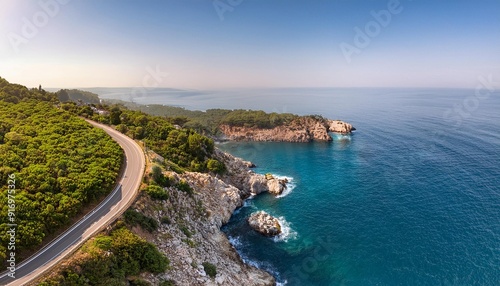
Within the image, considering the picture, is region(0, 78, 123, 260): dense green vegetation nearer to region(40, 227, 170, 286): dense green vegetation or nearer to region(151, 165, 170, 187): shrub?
region(40, 227, 170, 286): dense green vegetation

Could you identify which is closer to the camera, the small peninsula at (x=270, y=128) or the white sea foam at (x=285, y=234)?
the white sea foam at (x=285, y=234)

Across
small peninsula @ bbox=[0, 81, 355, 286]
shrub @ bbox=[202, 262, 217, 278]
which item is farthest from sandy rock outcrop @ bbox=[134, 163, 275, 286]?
shrub @ bbox=[202, 262, 217, 278]

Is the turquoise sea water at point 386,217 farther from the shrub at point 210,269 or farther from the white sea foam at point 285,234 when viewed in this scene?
the shrub at point 210,269

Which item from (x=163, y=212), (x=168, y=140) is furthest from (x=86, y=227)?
(x=168, y=140)

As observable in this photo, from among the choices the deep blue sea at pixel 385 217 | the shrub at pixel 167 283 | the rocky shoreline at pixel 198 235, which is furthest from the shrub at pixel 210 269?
the deep blue sea at pixel 385 217

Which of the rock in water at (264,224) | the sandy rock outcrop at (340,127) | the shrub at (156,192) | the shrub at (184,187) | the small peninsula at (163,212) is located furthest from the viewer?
the sandy rock outcrop at (340,127)

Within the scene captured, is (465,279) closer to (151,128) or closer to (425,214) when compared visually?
(425,214)

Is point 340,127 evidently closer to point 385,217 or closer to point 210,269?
point 385,217
